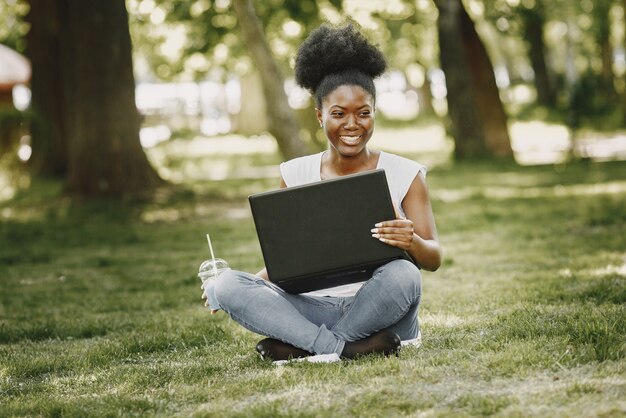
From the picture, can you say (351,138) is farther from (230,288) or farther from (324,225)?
(230,288)

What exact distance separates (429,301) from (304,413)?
8.46 feet

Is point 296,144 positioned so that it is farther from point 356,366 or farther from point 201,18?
point 356,366

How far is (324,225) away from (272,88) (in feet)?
23.6

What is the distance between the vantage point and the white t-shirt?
4.29 meters

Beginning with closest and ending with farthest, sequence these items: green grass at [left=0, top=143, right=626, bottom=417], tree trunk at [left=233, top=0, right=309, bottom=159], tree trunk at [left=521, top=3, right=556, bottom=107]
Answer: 1. green grass at [left=0, top=143, right=626, bottom=417]
2. tree trunk at [left=233, top=0, right=309, bottom=159]
3. tree trunk at [left=521, top=3, right=556, bottom=107]

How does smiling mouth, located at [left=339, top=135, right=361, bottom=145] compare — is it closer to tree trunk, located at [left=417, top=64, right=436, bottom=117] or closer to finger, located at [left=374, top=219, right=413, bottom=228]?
finger, located at [left=374, top=219, right=413, bottom=228]

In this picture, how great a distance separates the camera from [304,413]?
3342 mm

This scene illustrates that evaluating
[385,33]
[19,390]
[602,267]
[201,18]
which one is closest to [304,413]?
[19,390]

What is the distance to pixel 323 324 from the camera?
4211 mm

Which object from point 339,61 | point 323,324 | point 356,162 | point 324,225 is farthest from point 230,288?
point 339,61

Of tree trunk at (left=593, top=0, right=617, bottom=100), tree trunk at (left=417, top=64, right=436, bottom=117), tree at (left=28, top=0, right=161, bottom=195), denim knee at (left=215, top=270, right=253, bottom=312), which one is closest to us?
denim knee at (left=215, top=270, right=253, bottom=312)

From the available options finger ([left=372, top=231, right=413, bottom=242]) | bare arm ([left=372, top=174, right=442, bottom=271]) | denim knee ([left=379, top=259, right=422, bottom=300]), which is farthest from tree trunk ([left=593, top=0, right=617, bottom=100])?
finger ([left=372, top=231, right=413, bottom=242])

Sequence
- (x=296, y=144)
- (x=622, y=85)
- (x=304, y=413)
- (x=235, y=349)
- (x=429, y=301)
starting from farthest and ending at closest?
(x=622, y=85), (x=296, y=144), (x=429, y=301), (x=235, y=349), (x=304, y=413)

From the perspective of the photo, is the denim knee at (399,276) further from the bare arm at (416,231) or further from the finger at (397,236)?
the finger at (397,236)
